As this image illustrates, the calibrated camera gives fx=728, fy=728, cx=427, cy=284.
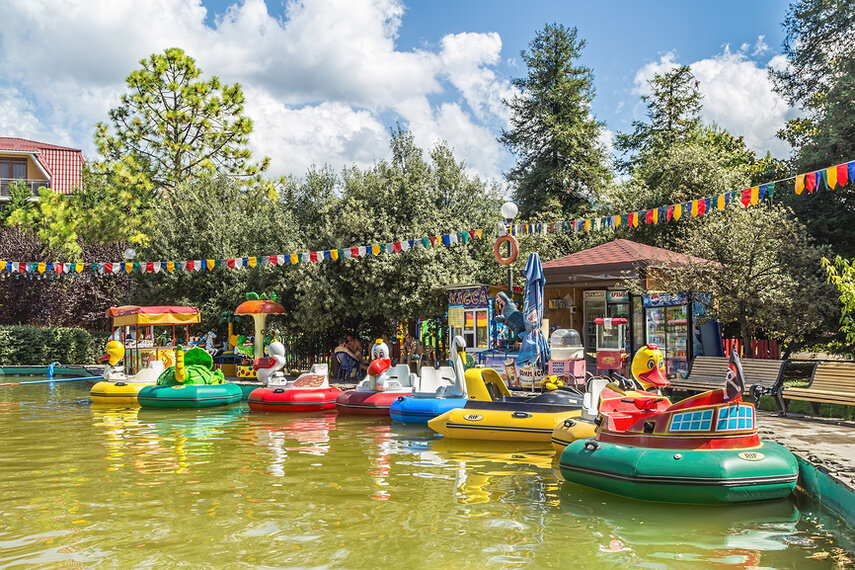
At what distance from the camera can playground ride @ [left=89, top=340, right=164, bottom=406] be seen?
20.9 meters

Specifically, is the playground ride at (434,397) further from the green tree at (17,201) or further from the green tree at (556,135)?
the green tree at (17,201)

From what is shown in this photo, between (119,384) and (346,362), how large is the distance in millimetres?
6899

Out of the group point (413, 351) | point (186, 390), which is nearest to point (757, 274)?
point (413, 351)

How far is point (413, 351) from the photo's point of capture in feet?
74.1

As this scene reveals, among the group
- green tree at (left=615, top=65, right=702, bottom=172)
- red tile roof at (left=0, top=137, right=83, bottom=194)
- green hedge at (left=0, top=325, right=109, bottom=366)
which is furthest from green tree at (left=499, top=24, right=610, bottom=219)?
red tile roof at (left=0, top=137, right=83, bottom=194)

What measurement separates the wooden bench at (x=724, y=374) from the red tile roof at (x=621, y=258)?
250cm

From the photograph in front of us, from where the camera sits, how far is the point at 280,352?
2031 cm

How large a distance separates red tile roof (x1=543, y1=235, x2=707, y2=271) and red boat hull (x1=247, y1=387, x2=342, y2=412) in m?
7.40

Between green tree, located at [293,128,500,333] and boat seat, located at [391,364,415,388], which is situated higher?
green tree, located at [293,128,500,333]

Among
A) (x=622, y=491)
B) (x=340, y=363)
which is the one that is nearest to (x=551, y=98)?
(x=340, y=363)

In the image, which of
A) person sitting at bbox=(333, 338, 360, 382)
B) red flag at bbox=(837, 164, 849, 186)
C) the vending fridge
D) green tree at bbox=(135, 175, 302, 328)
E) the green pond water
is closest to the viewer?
the green pond water

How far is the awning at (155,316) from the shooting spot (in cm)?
2391

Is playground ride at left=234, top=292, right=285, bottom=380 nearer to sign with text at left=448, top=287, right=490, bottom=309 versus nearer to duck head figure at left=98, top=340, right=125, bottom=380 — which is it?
duck head figure at left=98, top=340, right=125, bottom=380

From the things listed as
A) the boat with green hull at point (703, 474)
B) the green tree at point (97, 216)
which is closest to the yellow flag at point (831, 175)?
the boat with green hull at point (703, 474)
